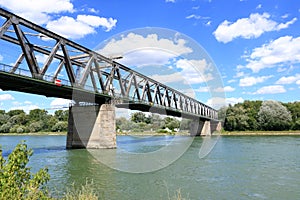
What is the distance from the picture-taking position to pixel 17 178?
644 cm

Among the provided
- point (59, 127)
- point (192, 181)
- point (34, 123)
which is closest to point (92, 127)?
point (192, 181)

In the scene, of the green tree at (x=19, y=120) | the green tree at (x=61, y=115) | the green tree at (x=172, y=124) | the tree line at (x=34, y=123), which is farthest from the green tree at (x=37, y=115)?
the green tree at (x=172, y=124)

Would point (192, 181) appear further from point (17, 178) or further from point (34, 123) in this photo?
point (34, 123)

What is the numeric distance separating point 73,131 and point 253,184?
3184cm

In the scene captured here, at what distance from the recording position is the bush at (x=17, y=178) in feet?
19.1

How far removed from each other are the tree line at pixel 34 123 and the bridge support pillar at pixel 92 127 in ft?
244

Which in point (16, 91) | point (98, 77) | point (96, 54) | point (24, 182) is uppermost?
point (96, 54)

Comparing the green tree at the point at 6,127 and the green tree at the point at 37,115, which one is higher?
the green tree at the point at 37,115

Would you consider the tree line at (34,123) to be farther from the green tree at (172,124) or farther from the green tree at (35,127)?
the green tree at (172,124)

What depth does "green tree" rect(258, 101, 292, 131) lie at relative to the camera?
315ft

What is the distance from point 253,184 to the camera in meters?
16.8

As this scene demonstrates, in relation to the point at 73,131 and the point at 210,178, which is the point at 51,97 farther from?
the point at 210,178

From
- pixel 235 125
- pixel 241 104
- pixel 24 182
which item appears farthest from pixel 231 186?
pixel 241 104

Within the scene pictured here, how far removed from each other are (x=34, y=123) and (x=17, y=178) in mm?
127199
